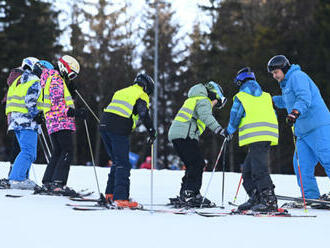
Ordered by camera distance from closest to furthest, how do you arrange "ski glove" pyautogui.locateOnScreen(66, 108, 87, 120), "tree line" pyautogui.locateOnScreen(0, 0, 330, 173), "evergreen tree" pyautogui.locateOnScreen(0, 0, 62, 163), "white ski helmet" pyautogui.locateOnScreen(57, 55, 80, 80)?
"ski glove" pyautogui.locateOnScreen(66, 108, 87, 120)
"white ski helmet" pyautogui.locateOnScreen(57, 55, 80, 80)
"tree line" pyautogui.locateOnScreen(0, 0, 330, 173)
"evergreen tree" pyautogui.locateOnScreen(0, 0, 62, 163)

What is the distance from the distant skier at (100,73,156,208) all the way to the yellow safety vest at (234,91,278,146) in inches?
42.4

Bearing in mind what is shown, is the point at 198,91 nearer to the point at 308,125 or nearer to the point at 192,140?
the point at 192,140

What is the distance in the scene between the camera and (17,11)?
30547 millimetres

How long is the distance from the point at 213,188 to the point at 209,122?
2673 mm

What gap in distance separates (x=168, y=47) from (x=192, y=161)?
24921 mm

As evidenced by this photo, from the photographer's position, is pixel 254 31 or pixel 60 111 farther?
pixel 254 31

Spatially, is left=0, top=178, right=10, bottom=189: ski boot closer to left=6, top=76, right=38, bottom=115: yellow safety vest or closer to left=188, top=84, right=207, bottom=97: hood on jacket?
left=6, top=76, right=38, bottom=115: yellow safety vest

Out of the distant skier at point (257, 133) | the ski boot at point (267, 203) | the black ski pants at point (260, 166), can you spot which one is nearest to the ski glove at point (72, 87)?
the distant skier at point (257, 133)

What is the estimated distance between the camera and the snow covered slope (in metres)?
3.67

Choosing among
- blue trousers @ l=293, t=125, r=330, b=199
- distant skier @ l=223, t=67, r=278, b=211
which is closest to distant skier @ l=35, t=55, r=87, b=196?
distant skier @ l=223, t=67, r=278, b=211

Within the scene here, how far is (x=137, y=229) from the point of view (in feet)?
13.7

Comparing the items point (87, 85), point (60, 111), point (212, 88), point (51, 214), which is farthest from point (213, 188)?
point (87, 85)

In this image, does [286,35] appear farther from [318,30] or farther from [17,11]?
[17,11]

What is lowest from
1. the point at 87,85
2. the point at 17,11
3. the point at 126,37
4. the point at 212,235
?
the point at 212,235
